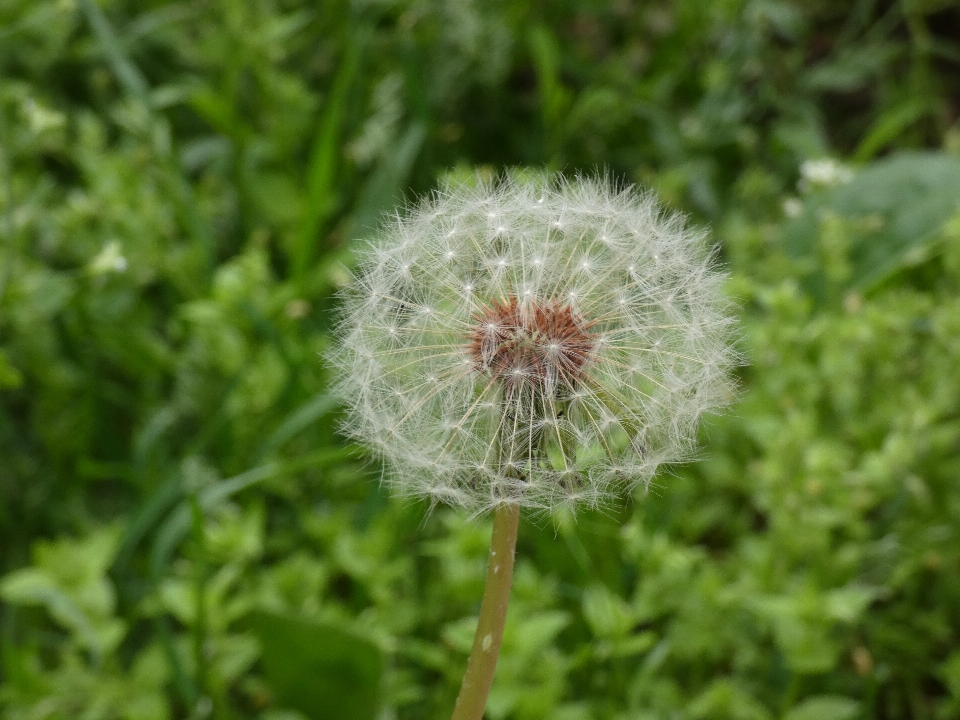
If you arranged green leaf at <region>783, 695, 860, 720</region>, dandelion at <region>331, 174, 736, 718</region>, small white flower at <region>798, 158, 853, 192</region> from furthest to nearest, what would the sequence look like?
small white flower at <region>798, 158, 853, 192</region>
green leaf at <region>783, 695, 860, 720</region>
dandelion at <region>331, 174, 736, 718</region>

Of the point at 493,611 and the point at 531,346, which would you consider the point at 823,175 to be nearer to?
the point at 531,346

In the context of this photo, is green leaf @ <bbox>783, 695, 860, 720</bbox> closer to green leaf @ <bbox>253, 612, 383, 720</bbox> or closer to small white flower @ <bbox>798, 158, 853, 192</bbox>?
green leaf @ <bbox>253, 612, 383, 720</bbox>

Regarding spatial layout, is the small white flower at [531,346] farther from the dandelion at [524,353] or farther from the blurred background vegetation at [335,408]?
the blurred background vegetation at [335,408]

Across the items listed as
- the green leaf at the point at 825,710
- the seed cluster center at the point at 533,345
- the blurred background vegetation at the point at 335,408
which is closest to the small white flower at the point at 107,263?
the blurred background vegetation at the point at 335,408

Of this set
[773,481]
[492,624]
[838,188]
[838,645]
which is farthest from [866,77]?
[492,624]

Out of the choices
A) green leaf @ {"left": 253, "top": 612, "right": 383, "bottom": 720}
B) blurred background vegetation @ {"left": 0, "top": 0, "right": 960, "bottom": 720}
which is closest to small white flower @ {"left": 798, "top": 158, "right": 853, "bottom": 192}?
blurred background vegetation @ {"left": 0, "top": 0, "right": 960, "bottom": 720}

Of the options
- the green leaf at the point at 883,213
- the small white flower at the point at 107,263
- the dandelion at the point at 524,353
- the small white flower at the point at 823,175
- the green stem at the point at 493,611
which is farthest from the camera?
the green leaf at the point at 883,213
